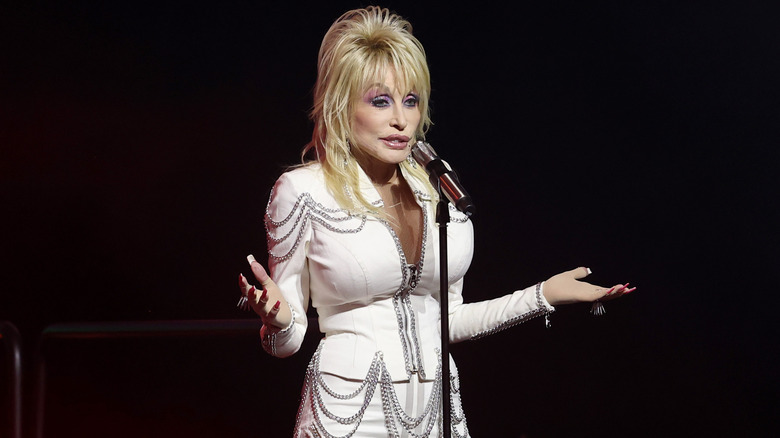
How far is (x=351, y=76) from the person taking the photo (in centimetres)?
162

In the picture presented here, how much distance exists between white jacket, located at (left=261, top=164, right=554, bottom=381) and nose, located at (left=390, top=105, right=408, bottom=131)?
0.46 ft

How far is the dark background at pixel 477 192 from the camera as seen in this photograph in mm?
2469

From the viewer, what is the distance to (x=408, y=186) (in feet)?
5.63

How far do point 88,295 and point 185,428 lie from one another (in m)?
0.51

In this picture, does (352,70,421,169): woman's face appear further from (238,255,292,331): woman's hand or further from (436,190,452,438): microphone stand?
(238,255,292,331): woman's hand

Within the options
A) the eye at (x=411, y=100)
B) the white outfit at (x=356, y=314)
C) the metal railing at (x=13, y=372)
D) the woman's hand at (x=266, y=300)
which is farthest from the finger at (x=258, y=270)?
the metal railing at (x=13, y=372)

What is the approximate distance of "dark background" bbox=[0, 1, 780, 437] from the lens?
2.47 m

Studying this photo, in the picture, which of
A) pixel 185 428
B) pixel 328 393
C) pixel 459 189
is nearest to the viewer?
pixel 459 189

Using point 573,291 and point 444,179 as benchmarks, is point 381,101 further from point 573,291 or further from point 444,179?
point 573,291

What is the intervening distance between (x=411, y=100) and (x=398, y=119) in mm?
70

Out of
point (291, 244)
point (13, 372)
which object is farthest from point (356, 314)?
point (13, 372)

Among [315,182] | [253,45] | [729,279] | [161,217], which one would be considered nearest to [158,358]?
[161,217]

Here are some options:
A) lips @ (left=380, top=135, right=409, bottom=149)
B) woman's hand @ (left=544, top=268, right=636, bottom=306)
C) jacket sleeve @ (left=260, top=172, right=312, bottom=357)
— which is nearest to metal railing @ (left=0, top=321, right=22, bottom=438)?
jacket sleeve @ (left=260, top=172, right=312, bottom=357)

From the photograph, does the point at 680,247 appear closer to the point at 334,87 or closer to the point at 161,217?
the point at 334,87
